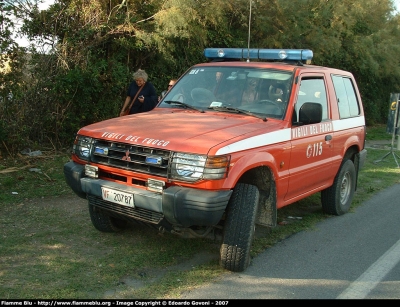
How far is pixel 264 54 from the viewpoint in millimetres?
6266

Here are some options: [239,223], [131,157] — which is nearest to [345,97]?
[239,223]

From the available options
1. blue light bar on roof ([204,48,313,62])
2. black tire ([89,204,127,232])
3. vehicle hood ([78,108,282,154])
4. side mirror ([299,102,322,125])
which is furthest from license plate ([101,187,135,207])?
blue light bar on roof ([204,48,313,62])

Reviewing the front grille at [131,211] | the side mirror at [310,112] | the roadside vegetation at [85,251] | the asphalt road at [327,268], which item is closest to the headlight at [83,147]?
the front grille at [131,211]

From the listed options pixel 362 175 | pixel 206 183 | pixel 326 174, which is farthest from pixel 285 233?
pixel 362 175

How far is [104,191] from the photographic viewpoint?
4.55 m

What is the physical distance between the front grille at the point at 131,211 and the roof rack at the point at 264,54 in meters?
2.84

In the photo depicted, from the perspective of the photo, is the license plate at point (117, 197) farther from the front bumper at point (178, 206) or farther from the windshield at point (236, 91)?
the windshield at point (236, 91)

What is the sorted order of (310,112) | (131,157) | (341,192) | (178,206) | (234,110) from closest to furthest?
1. (178,206)
2. (131,157)
3. (310,112)
4. (234,110)
5. (341,192)

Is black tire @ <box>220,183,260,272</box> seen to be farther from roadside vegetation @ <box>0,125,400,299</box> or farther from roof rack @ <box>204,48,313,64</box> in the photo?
roof rack @ <box>204,48,313,64</box>

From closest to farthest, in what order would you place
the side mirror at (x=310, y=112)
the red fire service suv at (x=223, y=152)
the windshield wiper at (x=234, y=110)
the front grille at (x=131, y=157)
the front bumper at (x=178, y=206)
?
the front bumper at (x=178, y=206), the red fire service suv at (x=223, y=152), the front grille at (x=131, y=157), the side mirror at (x=310, y=112), the windshield wiper at (x=234, y=110)

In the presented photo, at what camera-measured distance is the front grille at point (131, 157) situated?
429cm

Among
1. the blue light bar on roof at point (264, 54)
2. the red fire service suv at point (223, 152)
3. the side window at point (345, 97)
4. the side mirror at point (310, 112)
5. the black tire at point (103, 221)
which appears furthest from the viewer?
the side window at point (345, 97)

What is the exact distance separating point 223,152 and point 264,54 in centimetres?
256

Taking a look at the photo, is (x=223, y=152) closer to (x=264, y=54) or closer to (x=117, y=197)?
(x=117, y=197)
